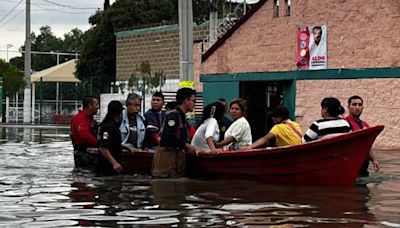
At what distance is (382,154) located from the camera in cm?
2214

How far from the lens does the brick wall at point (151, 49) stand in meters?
44.9

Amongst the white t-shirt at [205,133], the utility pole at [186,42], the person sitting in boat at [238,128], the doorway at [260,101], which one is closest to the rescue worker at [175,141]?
the white t-shirt at [205,133]

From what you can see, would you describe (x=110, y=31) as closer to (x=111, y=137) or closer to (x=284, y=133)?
(x=111, y=137)

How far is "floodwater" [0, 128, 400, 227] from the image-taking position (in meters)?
9.83

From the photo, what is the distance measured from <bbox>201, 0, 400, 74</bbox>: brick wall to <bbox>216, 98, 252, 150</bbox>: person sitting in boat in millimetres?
10466

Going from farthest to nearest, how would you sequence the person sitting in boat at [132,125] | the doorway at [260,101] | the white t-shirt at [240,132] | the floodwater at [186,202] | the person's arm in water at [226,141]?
1. the doorway at [260,101]
2. the person sitting in boat at [132,125]
3. the person's arm in water at [226,141]
4. the white t-shirt at [240,132]
5. the floodwater at [186,202]

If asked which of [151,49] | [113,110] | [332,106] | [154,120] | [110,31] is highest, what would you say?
[110,31]

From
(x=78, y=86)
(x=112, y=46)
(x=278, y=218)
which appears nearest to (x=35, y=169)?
(x=278, y=218)

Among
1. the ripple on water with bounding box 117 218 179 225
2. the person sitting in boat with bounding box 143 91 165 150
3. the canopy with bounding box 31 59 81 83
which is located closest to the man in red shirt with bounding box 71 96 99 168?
the person sitting in boat with bounding box 143 91 165 150

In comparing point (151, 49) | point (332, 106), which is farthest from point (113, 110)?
point (151, 49)

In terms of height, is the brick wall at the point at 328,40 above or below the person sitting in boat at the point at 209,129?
above

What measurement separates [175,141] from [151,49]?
1347 inches

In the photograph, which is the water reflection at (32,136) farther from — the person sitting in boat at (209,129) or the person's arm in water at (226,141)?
the person's arm in water at (226,141)

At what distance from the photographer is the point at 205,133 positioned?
45.4ft
